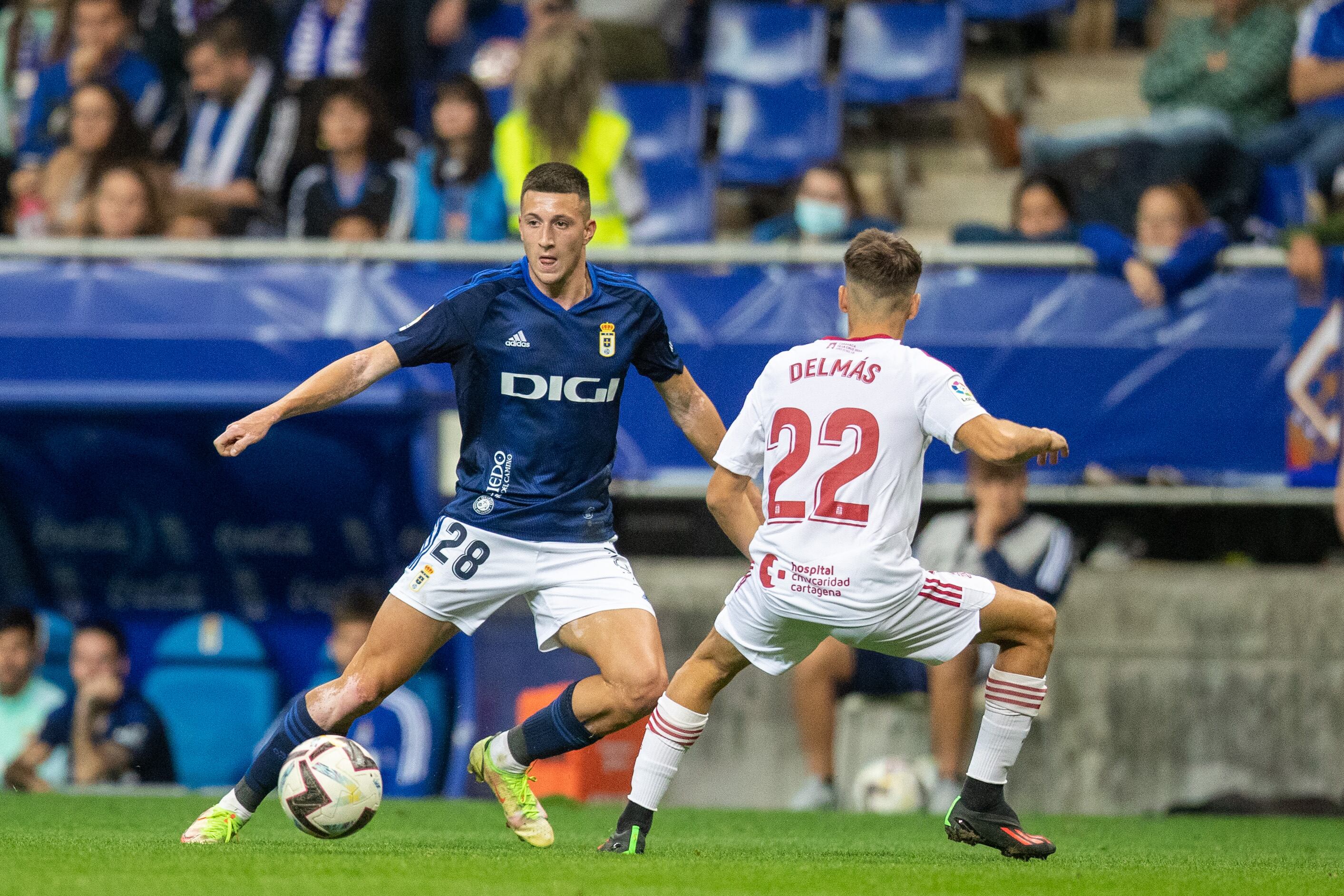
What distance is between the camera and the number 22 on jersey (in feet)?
18.4

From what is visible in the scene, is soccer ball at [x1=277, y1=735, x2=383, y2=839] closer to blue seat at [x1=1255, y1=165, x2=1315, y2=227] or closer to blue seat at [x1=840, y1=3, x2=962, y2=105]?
blue seat at [x1=1255, y1=165, x2=1315, y2=227]

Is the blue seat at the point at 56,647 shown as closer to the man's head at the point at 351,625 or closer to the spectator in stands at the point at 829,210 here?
the man's head at the point at 351,625

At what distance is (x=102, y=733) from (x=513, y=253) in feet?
11.7

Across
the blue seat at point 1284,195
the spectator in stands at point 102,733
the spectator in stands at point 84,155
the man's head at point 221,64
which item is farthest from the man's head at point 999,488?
the man's head at point 221,64

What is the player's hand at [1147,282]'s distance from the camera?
8.97 metres

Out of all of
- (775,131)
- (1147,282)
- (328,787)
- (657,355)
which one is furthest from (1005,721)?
(775,131)

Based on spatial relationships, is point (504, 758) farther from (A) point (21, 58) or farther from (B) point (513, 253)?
(A) point (21, 58)

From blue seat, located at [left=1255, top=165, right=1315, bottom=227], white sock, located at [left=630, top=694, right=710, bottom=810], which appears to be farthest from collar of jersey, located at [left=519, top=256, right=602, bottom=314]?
blue seat, located at [left=1255, top=165, right=1315, bottom=227]

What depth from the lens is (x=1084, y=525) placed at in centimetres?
1049

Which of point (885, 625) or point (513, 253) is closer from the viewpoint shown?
point (885, 625)

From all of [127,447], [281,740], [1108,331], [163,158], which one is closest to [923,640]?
[281,740]

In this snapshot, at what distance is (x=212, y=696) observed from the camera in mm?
10328

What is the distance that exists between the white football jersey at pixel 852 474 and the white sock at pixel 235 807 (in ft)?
6.18

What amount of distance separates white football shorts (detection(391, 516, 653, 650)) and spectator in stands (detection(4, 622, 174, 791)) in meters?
4.65
